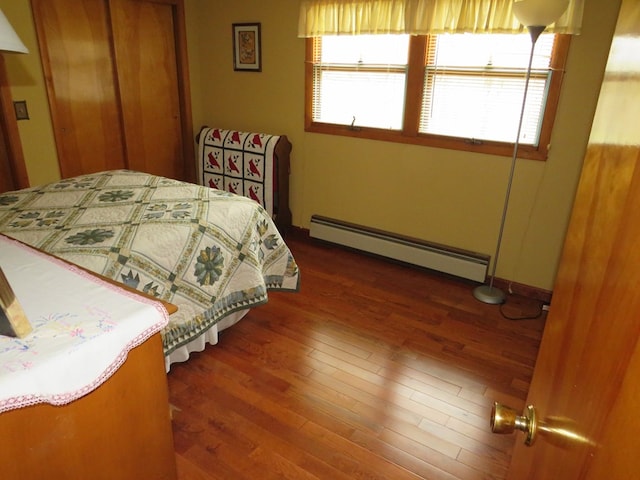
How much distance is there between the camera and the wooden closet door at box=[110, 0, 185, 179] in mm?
3617

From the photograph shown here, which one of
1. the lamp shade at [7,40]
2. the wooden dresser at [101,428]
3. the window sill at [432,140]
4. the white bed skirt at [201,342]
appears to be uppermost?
the lamp shade at [7,40]

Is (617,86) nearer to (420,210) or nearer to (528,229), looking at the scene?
(528,229)

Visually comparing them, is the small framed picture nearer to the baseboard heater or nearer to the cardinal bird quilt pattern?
the cardinal bird quilt pattern

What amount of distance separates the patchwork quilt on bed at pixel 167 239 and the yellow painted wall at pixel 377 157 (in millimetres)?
1201

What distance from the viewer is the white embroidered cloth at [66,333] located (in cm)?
86

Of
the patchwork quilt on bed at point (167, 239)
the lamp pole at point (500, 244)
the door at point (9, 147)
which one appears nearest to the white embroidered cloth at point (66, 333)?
the patchwork quilt on bed at point (167, 239)

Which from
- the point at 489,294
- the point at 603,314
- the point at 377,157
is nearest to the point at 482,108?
the point at 377,157

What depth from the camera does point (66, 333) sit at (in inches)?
38.4

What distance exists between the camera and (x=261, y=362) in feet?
7.59

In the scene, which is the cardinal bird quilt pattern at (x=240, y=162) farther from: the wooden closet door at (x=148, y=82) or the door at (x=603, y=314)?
the door at (x=603, y=314)

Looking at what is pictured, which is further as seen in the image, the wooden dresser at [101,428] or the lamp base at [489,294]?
the lamp base at [489,294]

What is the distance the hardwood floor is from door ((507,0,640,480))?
108 centimetres

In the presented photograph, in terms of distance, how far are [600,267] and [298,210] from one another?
3.52 meters

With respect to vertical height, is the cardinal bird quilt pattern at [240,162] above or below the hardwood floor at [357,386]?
above
